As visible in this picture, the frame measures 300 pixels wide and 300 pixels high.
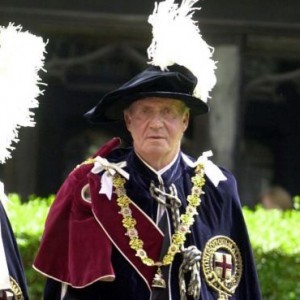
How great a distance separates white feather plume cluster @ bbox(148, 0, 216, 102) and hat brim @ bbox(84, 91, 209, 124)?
0.05 metres

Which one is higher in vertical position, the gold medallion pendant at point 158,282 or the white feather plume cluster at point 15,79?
the white feather plume cluster at point 15,79

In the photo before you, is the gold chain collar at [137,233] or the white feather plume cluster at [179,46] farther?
the white feather plume cluster at [179,46]

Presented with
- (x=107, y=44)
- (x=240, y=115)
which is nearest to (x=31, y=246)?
(x=240, y=115)

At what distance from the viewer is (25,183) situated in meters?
17.0

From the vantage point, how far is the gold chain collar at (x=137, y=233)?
7680 mm

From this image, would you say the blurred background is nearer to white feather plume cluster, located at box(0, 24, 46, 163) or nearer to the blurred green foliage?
the blurred green foliage

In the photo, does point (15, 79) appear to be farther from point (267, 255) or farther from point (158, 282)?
point (267, 255)

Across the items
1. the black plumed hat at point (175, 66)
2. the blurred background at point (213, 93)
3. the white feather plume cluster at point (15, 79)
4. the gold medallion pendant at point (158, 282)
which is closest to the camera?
the white feather plume cluster at point (15, 79)

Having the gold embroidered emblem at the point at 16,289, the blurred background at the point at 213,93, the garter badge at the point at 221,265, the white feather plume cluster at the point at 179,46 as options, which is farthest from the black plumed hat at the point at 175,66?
the blurred background at the point at 213,93

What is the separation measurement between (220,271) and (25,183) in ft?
30.5

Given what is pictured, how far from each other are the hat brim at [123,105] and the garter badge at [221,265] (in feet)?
1.94

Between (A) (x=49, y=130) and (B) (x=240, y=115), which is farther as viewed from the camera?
(A) (x=49, y=130)

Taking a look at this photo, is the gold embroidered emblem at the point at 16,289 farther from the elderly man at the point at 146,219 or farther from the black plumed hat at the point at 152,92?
the black plumed hat at the point at 152,92

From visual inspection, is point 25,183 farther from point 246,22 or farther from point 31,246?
point 31,246
